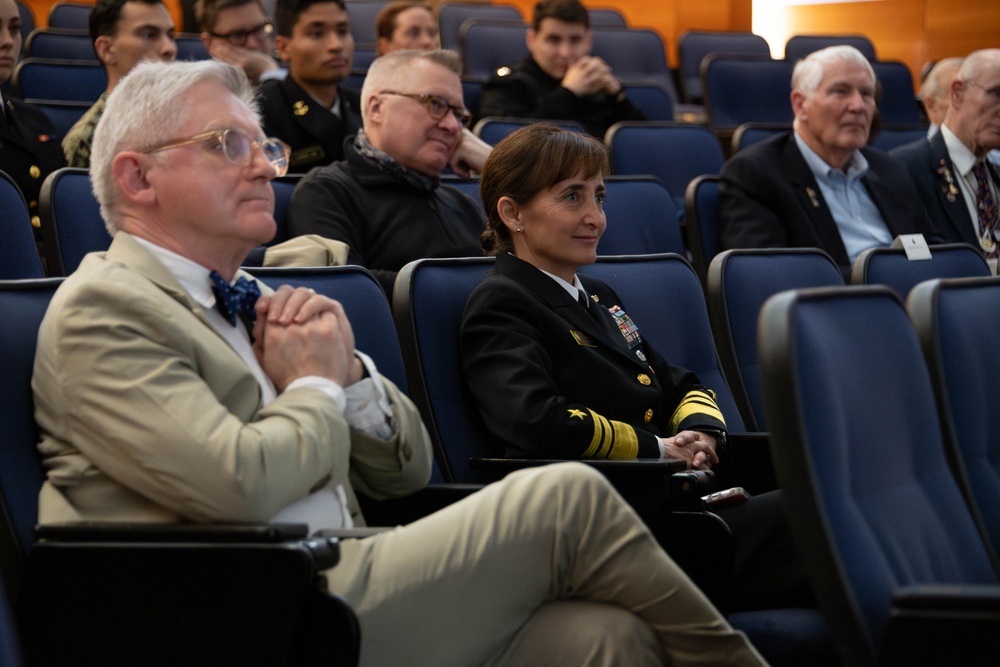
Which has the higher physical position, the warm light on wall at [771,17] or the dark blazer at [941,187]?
the warm light on wall at [771,17]

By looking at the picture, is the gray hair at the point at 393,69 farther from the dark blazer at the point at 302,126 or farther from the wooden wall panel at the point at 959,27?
the wooden wall panel at the point at 959,27

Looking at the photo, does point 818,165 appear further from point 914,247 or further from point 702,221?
point 914,247

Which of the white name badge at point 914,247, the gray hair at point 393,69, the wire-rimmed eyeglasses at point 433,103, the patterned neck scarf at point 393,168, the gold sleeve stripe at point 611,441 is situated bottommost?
the gold sleeve stripe at point 611,441

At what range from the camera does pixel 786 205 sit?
3506 millimetres

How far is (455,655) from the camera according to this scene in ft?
4.99

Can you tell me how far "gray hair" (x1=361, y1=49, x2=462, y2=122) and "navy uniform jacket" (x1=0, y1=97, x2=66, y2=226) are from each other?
2.82 feet

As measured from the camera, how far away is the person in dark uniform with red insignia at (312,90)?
3656 millimetres

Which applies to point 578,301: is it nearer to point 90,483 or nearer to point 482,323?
point 482,323

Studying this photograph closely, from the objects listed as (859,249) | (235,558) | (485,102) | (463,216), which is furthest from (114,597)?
(485,102)

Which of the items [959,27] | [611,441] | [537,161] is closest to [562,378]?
[611,441]

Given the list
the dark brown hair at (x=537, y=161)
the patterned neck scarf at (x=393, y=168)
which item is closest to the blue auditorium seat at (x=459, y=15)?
the patterned neck scarf at (x=393, y=168)

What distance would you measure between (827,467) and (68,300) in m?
0.92

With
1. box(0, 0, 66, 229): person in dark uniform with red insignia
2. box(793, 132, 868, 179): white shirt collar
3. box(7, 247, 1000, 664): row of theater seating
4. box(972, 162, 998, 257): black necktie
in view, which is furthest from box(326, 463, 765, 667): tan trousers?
box(972, 162, 998, 257): black necktie

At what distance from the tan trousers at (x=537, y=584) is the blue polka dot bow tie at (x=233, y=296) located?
403 mm
